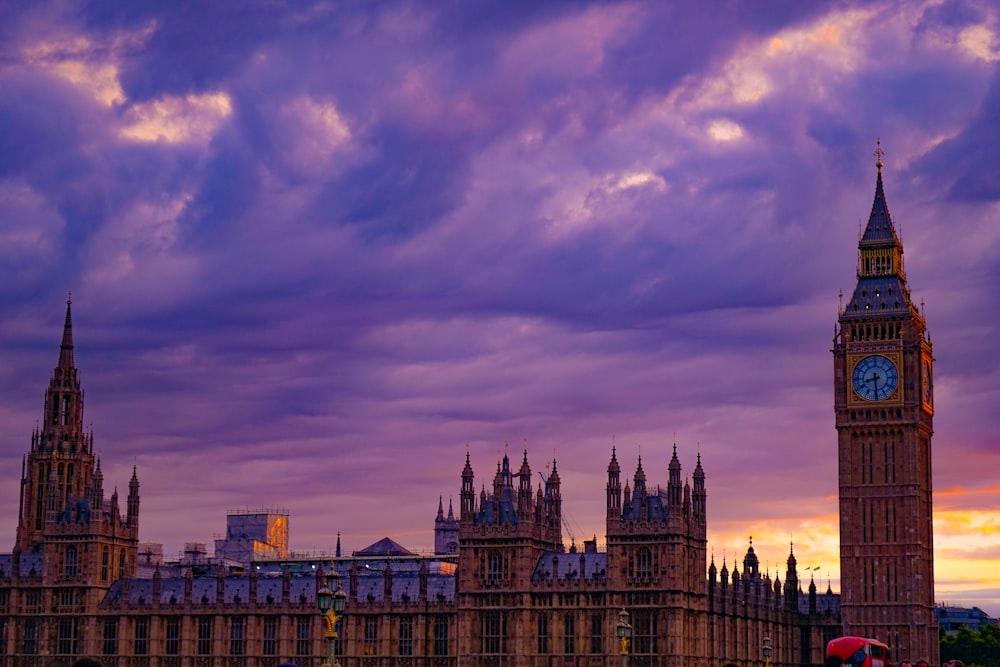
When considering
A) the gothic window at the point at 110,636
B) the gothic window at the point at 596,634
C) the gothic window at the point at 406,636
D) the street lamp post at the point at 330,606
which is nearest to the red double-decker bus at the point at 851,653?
the street lamp post at the point at 330,606

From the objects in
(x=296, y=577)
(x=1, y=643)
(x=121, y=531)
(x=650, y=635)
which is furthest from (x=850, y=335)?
(x=1, y=643)

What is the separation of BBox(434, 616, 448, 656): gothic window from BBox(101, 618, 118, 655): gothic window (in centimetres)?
3644

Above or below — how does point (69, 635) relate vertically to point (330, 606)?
above

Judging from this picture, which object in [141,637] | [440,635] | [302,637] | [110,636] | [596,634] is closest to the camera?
[596,634]

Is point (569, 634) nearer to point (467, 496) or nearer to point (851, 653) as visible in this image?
point (467, 496)

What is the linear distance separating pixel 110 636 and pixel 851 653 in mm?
142392

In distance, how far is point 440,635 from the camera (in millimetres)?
172875

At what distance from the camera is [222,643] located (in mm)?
181500

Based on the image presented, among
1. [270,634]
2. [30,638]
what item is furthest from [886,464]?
[30,638]

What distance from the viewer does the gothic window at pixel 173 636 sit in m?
184

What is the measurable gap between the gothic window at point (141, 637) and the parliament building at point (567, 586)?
0.15 metres

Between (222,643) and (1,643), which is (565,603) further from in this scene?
(1,643)

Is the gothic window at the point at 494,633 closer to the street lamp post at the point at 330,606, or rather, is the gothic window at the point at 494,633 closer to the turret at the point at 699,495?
the turret at the point at 699,495

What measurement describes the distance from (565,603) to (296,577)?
3412 cm
